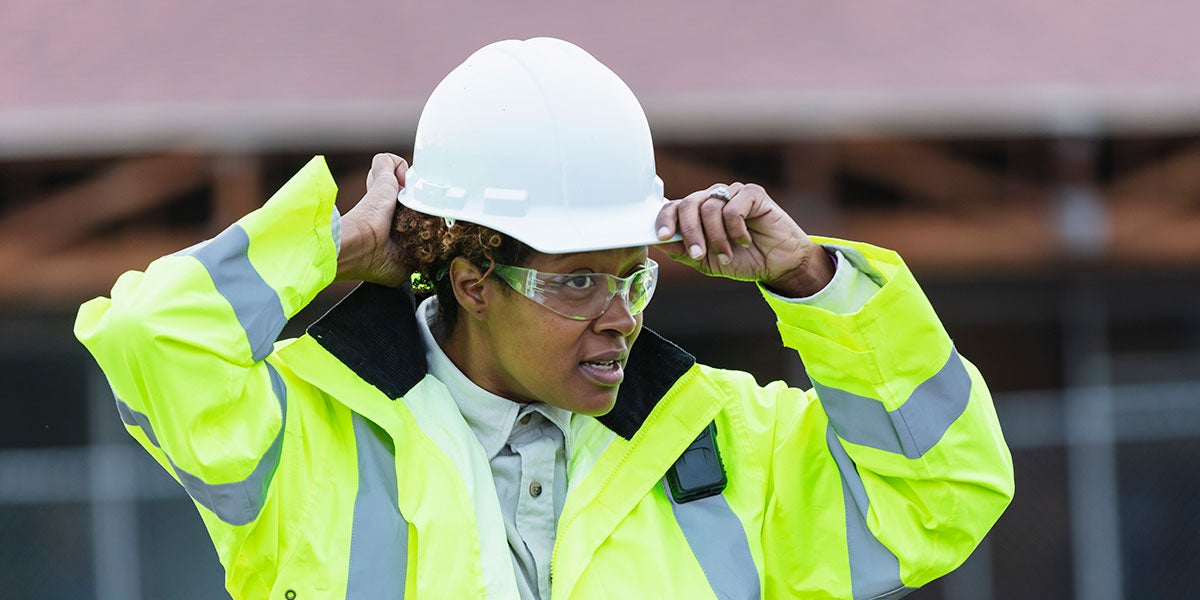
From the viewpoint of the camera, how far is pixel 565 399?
2463 mm

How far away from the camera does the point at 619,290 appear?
8.08 feet

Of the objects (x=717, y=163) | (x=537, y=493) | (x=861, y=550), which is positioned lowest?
(x=717, y=163)

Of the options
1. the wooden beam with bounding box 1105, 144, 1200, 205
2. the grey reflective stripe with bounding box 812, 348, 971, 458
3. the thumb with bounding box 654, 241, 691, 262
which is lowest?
the wooden beam with bounding box 1105, 144, 1200, 205

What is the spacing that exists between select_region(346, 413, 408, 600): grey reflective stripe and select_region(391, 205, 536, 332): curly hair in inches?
13.9

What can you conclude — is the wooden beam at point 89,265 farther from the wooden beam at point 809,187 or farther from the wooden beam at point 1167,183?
the wooden beam at point 1167,183

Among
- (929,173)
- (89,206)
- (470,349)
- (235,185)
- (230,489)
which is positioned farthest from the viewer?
(929,173)

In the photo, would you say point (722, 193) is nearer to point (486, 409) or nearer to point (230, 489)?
point (486, 409)

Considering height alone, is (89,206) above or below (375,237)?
below

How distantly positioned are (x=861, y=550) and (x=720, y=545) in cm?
26

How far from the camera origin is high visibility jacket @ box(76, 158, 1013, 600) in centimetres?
215

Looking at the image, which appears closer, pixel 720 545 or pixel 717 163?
pixel 720 545

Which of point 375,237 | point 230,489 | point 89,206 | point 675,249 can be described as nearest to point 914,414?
point 675,249

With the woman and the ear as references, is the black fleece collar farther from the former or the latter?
the ear

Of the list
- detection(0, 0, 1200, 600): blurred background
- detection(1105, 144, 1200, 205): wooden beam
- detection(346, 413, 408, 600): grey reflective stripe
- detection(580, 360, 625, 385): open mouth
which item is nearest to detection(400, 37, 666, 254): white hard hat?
detection(580, 360, 625, 385): open mouth
